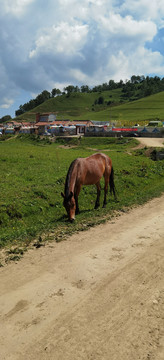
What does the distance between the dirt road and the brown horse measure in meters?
2.15

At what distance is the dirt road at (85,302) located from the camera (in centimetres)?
461

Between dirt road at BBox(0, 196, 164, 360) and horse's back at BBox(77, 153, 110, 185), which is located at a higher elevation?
horse's back at BBox(77, 153, 110, 185)

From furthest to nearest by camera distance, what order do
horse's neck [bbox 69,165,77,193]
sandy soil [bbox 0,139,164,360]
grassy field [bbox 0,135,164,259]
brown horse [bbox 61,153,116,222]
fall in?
1. horse's neck [bbox 69,165,77,193]
2. brown horse [bbox 61,153,116,222]
3. grassy field [bbox 0,135,164,259]
4. sandy soil [bbox 0,139,164,360]

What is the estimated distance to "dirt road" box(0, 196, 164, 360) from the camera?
4609 millimetres

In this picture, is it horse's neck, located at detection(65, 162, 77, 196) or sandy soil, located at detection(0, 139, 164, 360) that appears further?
horse's neck, located at detection(65, 162, 77, 196)

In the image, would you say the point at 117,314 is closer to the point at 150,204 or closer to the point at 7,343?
the point at 7,343

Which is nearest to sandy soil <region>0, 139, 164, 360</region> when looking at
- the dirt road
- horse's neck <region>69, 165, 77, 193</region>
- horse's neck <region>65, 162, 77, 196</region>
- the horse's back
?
the dirt road

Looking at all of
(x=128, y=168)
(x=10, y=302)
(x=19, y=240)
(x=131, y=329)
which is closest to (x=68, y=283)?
(x=10, y=302)

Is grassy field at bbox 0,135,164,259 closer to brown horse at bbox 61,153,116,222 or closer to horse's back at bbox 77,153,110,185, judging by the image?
brown horse at bbox 61,153,116,222

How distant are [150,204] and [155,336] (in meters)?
9.89

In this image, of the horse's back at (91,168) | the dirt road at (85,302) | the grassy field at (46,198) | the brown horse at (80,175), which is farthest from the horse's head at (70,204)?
the dirt road at (85,302)

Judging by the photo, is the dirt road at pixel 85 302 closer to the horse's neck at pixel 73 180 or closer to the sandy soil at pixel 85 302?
the sandy soil at pixel 85 302

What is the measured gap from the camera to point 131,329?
501 centimetres

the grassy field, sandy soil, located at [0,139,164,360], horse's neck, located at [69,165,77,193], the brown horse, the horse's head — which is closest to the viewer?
sandy soil, located at [0,139,164,360]
